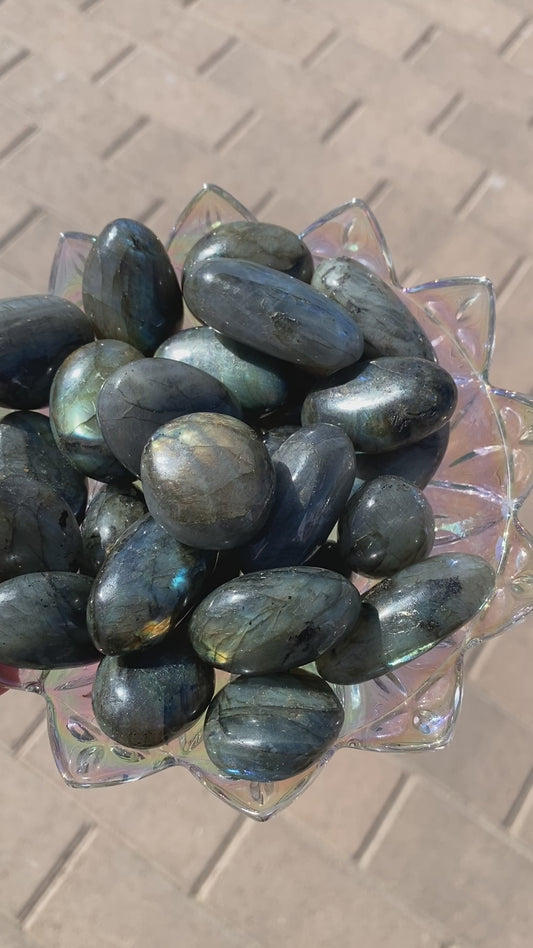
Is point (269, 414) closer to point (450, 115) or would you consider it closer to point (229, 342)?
point (229, 342)

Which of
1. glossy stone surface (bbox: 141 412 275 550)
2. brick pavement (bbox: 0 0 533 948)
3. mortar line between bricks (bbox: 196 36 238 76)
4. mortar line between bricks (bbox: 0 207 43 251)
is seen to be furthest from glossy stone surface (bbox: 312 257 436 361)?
mortar line between bricks (bbox: 196 36 238 76)

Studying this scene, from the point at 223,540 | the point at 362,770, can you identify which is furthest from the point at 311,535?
the point at 362,770

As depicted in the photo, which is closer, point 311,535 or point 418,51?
point 311,535

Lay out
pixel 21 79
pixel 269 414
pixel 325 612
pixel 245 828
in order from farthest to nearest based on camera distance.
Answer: pixel 21 79
pixel 245 828
pixel 269 414
pixel 325 612

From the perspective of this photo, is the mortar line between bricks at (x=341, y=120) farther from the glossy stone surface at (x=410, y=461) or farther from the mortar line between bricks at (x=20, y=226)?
the glossy stone surface at (x=410, y=461)

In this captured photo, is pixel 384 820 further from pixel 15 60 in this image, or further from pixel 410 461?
pixel 15 60

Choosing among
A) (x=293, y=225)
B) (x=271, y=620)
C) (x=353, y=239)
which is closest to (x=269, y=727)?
(x=271, y=620)

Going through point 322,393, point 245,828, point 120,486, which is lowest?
point 245,828
